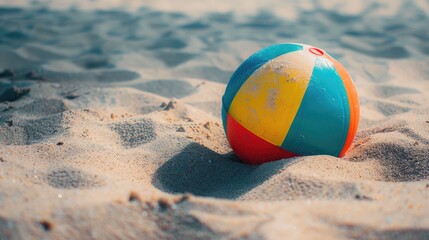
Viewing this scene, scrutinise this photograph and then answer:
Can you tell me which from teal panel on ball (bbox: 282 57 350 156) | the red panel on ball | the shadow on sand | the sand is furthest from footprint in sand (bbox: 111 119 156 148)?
teal panel on ball (bbox: 282 57 350 156)

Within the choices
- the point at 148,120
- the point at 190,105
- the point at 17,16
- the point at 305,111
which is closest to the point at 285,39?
the point at 190,105

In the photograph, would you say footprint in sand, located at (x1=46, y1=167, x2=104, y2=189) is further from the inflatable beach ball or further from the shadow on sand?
the inflatable beach ball

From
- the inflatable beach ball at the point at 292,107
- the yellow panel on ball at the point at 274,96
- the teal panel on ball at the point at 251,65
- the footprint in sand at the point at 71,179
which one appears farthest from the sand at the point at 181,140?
the teal panel on ball at the point at 251,65

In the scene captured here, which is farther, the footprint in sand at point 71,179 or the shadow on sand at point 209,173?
the shadow on sand at point 209,173

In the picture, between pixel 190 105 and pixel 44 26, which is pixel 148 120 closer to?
pixel 190 105

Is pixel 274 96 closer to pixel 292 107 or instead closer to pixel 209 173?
pixel 292 107

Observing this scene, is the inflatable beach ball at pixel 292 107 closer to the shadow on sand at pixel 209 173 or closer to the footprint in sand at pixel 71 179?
the shadow on sand at pixel 209 173
